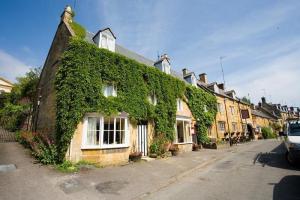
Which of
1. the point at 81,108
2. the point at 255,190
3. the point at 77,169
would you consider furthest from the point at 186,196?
the point at 81,108

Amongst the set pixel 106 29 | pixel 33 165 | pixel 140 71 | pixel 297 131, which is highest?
Result: pixel 106 29

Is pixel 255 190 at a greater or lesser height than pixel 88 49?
lesser

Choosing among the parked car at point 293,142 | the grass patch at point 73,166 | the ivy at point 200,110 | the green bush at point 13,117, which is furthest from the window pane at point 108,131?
the green bush at point 13,117

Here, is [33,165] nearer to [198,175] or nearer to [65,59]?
[65,59]

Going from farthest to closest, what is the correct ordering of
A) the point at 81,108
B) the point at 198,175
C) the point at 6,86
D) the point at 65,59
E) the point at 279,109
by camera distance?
the point at 279,109 < the point at 6,86 < the point at 65,59 < the point at 81,108 < the point at 198,175

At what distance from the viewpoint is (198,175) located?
31.3 feet

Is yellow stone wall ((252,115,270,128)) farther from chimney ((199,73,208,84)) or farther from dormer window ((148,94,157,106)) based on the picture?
dormer window ((148,94,157,106))

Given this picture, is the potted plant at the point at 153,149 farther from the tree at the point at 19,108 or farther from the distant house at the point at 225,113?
the tree at the point at 19,108

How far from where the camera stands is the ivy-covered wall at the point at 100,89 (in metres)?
10.9

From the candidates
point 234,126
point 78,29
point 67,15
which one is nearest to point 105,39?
point 78,29

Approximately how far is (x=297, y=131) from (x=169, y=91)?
9.75 m

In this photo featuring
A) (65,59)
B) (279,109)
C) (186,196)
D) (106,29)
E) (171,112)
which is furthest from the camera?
(279,109)

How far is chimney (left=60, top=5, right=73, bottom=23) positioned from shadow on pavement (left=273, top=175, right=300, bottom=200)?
17.0 meters

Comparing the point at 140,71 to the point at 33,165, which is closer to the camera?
the point at 33,165
